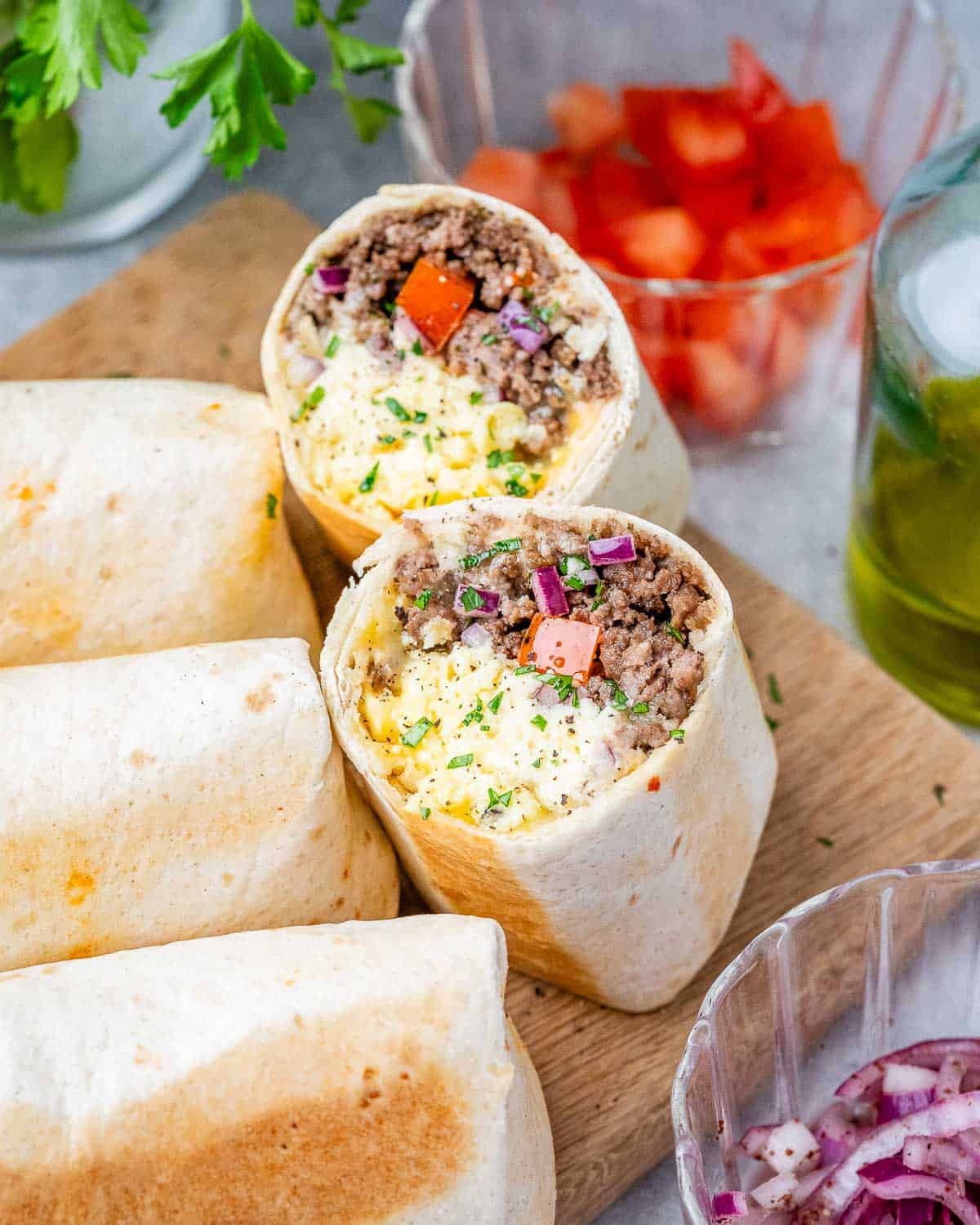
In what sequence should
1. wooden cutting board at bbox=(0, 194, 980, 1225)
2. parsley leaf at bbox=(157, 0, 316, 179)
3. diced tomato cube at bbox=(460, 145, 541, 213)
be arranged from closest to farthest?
1. wooden cutting board at bbox=(0, 194, 980, 1225)
2. parsley leaf at bbox=(157, 0, 316, 179)
3. diced tomato cube at bbox=(460, 145, 541, 213)

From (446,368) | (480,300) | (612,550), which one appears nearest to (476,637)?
(612,550)

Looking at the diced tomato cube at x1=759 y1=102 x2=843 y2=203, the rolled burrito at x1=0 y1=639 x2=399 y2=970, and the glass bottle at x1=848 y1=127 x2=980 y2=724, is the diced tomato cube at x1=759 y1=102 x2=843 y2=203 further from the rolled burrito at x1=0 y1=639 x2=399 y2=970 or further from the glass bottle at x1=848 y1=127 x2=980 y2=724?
the rolled burrito at x1=0 y1=639 x2=399 y2=970

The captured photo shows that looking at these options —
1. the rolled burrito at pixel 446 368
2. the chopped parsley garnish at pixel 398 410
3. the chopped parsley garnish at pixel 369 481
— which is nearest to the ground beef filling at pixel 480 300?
the rolled burrito at pixel 446 368

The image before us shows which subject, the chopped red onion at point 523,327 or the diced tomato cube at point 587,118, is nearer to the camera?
the chopped red onion at point 523,327

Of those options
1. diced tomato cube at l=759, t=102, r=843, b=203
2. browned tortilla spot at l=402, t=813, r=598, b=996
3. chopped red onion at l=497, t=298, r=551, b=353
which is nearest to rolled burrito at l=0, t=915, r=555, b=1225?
browned tortilla spot at l=402, t=813, r=598, b=996

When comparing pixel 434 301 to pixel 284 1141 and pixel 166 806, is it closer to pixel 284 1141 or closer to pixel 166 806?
pixel 166 806

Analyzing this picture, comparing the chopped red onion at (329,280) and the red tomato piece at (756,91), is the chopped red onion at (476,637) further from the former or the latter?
the red tomato piece at (756,91)
